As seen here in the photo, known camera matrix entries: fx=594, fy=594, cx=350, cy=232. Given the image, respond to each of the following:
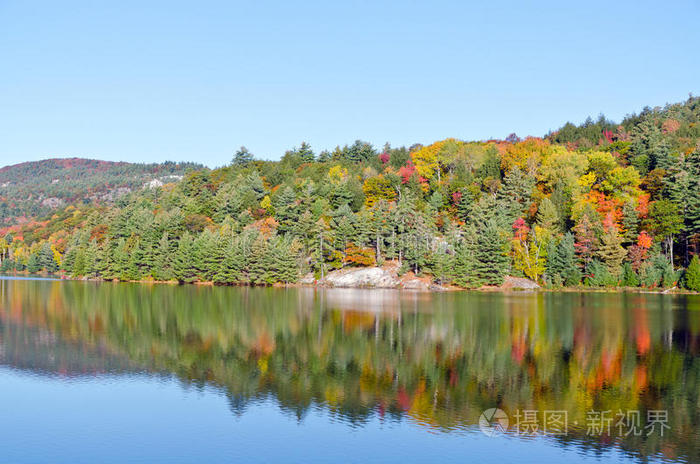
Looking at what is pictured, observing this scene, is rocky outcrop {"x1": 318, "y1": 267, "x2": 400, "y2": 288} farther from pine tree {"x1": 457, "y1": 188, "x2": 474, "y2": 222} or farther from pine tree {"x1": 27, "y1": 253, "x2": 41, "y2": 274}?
pine tree {"x1": 27, "y1": 253, "x2": 41, "y2": 274}

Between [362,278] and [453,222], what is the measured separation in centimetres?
1709

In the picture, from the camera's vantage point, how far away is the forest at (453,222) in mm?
82500

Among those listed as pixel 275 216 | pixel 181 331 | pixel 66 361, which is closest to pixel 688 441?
pixel 66 361

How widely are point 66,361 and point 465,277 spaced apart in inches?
2418

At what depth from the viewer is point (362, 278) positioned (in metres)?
91.0

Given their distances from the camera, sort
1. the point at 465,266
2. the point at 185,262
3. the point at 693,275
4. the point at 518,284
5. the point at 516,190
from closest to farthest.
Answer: the point at 693,275
the point at 465,266
the point at 518,284
the point at 185,262
the point at 516,190

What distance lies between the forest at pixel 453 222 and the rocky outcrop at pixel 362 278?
1583 millimetres

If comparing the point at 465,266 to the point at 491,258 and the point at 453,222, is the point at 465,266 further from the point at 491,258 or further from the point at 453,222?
the point at 453,222

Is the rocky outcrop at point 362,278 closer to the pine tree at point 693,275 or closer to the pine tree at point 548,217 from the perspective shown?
the pine tree at point 548,217

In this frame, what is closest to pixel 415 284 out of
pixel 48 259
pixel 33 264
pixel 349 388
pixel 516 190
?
pixel 516 190

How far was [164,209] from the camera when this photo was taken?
125625 millimetres

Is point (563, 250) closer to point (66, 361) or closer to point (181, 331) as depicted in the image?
point (181, 331)

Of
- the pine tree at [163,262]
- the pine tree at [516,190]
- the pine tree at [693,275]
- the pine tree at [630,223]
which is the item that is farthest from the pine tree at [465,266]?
the pine tree at [163,262]

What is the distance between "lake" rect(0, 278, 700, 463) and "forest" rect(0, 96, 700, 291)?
3472 cm
